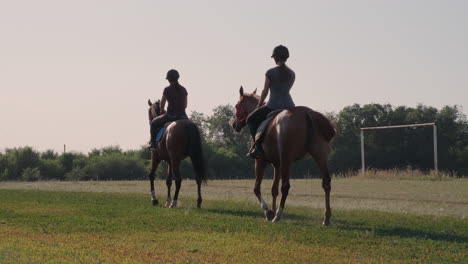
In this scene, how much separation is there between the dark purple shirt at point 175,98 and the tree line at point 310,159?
31.2 meters

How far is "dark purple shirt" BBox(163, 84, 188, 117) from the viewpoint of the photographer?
683 inches

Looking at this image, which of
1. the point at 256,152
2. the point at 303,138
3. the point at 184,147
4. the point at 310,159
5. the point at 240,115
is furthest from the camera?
the point at 310,159

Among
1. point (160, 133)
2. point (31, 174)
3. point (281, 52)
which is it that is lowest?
point (31, 174)

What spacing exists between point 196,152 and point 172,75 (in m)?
2.29

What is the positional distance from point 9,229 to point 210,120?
85190mm

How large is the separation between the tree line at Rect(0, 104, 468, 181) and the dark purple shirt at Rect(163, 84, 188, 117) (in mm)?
31201

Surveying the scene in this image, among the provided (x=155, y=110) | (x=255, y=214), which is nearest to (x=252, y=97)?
(x=255, y=214)

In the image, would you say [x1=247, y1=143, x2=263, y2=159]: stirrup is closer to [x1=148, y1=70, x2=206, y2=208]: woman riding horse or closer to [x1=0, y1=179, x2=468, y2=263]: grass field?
[x1=0, y1=179, x2=468, y2=263]: grass field

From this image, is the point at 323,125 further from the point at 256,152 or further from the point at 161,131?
the point at 161,131

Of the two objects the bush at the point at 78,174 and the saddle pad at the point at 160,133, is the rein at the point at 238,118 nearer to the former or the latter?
the saddle pad at the point at 160,133

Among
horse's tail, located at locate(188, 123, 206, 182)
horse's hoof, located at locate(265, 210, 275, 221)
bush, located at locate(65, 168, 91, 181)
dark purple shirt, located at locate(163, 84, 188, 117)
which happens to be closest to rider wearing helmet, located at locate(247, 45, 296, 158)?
horse's hoof, located at locate(265, 210, 275, 221)

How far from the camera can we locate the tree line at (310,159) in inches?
2152

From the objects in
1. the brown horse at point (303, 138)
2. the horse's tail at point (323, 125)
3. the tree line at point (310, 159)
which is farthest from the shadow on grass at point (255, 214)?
the tree line at point (310, 159)

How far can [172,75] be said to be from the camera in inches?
688
